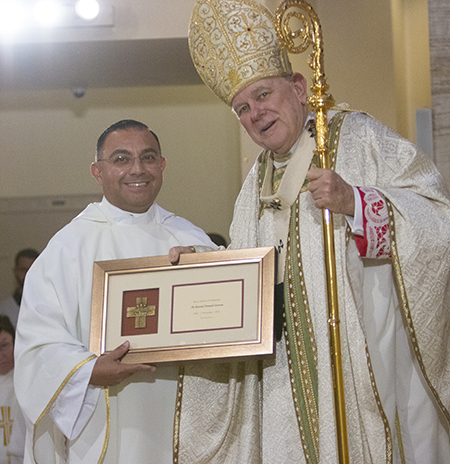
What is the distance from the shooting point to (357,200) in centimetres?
270

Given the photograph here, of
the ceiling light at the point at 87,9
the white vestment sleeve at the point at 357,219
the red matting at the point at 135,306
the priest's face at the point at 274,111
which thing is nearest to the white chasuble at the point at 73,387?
the red matting at the point at 135,306

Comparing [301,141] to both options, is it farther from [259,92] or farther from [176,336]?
[176,336]

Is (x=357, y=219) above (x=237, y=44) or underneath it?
underneath

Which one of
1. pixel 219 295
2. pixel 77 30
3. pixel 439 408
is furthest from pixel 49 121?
pixel 439 408

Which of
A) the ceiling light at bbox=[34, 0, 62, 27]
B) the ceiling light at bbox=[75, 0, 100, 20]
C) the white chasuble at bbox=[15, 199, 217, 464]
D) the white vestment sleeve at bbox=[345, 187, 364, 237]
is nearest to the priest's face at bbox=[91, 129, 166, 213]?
the white chasuble at bbox=[15, 199, 217, 464]

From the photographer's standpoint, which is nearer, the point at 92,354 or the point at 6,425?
the point at 92,354

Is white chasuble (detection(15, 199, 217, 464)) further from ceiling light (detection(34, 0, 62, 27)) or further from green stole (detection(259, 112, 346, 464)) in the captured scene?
ceiling light (detection(34, 0, 62, 27))

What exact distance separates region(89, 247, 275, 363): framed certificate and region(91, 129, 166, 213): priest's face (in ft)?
1.70

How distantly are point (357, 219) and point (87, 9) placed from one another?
4611mm

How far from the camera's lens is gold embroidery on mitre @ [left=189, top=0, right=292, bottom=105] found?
3143mm

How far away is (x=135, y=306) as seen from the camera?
10.1 ft

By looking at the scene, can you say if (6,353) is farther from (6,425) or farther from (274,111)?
(274,111)

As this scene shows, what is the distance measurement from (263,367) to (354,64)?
147 inches

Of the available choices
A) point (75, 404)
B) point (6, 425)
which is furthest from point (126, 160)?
point (6, 425)
